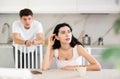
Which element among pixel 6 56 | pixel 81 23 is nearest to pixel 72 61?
pixel 6 56

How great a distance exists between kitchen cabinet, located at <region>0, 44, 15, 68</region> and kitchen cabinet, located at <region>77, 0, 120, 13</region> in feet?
3.95

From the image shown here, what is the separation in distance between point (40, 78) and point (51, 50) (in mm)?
693

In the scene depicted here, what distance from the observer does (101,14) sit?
12.6 feet

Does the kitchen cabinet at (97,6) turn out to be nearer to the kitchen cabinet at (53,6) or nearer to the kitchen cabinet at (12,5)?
the kitchen cabinet at (53,6)

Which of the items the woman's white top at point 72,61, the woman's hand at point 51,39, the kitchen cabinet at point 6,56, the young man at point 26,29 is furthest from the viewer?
the kitchen cabinet at point 6,56

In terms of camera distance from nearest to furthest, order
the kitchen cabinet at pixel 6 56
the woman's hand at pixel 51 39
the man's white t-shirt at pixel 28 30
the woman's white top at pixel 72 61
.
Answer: the woman's white top at pixel 72 61 < the woman's hand at pixel 51 39 < the man's white t-shirt at pixel 28 30 < the kitchen cabinet at pixel 6 56

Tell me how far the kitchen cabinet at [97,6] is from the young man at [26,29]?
0.97 m

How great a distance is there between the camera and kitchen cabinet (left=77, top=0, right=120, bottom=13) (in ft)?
11.7

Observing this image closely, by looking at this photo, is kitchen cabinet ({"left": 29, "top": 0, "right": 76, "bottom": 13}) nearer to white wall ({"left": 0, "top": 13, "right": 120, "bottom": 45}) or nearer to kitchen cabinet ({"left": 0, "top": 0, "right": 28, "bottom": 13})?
kitchen cabinet ({"left": 0, "top": 0, "right": 28, "bottom": 13})

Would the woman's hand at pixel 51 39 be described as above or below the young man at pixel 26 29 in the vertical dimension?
below

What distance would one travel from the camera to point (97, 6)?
3.61 metres

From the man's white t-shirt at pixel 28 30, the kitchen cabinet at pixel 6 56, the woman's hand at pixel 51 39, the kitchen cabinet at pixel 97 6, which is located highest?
the kitchen cabinet at pixel 97 6

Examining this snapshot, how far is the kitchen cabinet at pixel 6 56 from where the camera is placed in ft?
11.3

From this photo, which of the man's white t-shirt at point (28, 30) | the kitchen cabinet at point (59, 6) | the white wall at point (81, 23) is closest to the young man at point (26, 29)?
the man's white t-shirt at point (28, 30)
